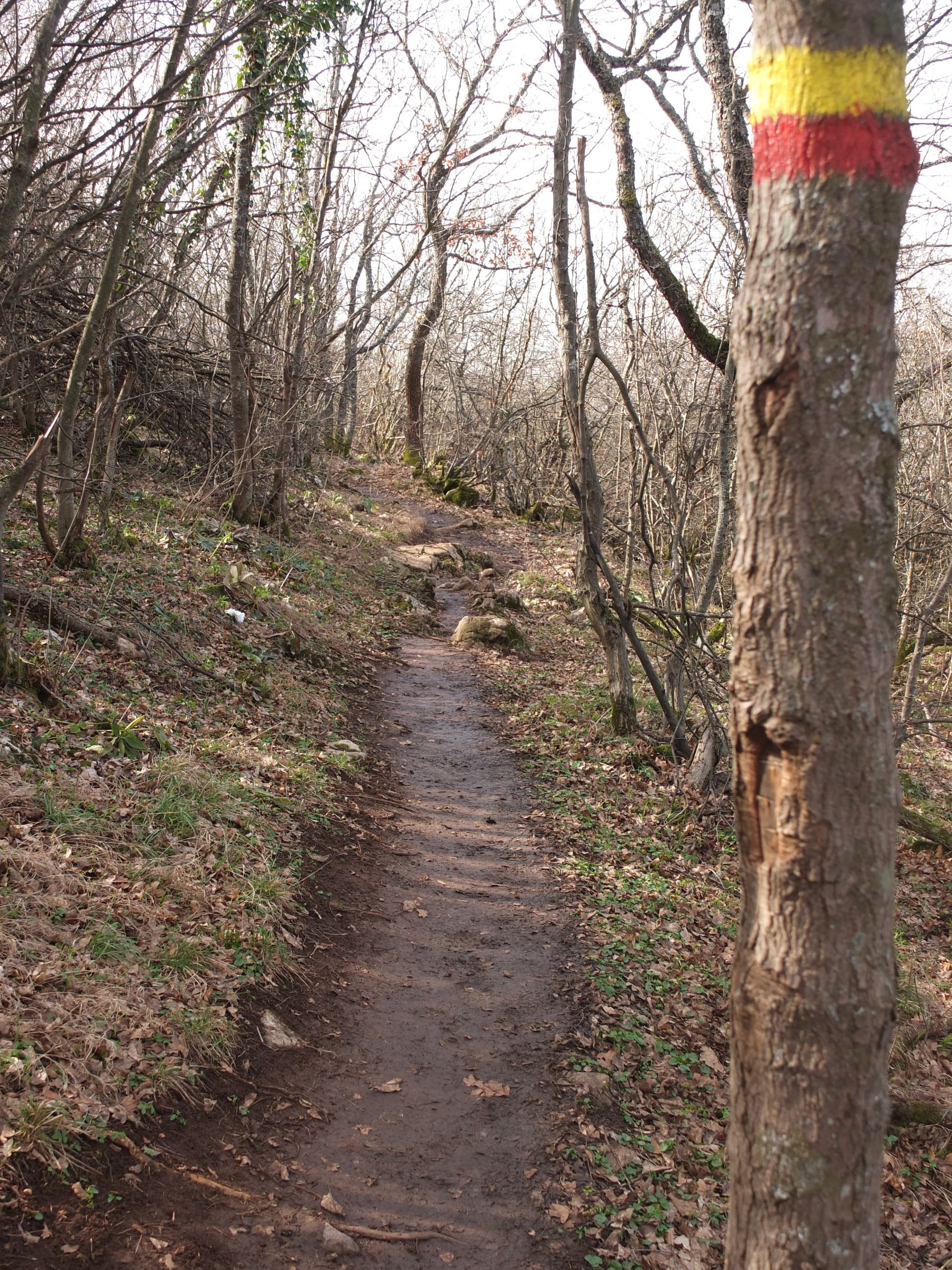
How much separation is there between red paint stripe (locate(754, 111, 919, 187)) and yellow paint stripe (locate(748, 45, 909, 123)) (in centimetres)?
2

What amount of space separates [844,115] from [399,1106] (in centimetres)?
409

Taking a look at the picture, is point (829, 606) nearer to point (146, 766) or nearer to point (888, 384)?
point (888, 384)

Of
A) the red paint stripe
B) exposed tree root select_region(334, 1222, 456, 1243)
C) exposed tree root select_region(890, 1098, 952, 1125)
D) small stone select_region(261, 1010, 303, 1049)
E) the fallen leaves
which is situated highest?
the red paint stripe

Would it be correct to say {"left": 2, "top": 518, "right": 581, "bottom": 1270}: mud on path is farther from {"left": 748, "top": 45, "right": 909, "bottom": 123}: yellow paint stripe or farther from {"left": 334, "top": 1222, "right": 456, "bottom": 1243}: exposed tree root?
{"left": 748, "top": 45, "right": 909, "bottom": 123}: yellow paint stripe

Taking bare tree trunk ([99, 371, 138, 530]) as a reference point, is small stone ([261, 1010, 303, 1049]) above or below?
below

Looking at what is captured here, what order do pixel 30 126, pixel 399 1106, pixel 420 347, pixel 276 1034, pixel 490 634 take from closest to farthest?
pixel 399 1106 → pixel 276 1034 → pixel 30 126 → pixel 490 634 → pixel 420 347

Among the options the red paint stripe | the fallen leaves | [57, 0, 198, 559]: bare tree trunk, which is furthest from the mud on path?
[57, 0, 198, 559]: bare tree trunk

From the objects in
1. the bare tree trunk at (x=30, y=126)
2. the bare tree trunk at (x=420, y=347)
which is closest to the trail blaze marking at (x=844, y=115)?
the bare tree trunk at (x=30, y=126)

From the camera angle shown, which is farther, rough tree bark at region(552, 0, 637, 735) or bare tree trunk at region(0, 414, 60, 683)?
rough tree bark at region(552, 0, 637, 735)

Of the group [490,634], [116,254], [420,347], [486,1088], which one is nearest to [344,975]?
[486,1088]

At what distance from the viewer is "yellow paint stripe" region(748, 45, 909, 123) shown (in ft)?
5.87

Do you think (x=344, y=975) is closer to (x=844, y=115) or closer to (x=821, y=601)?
(x=821, y=601)

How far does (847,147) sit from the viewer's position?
179 cm

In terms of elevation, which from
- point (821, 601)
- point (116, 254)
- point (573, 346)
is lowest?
point (821, 601)
